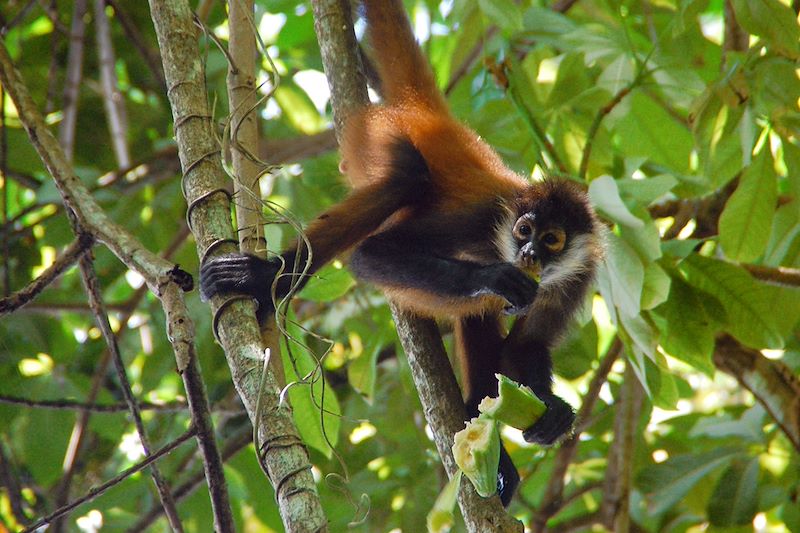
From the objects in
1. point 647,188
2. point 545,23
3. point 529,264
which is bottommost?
point 647,188

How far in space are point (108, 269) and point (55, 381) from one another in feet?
2.46

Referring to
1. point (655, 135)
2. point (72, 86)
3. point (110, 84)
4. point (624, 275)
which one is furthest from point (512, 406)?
point (72, 86)

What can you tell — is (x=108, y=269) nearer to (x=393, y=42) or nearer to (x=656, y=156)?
(x=393, y=42)

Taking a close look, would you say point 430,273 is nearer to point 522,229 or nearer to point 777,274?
point 522,229

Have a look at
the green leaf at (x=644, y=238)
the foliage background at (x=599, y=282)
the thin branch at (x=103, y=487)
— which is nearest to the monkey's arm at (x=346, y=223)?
the foliage background at (x=599, y=282)

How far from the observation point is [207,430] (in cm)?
218

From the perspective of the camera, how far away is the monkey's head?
12.9 feet

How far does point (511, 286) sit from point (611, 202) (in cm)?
101

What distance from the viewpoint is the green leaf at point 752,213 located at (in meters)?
3.23

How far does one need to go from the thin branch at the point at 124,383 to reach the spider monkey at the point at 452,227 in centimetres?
100

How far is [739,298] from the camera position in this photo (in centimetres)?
Answer: 326

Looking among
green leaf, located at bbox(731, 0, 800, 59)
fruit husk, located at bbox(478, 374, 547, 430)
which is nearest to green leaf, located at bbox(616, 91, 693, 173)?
green leaf, located at bbox(731, 0, 800, 59)

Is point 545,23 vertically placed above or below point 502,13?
above

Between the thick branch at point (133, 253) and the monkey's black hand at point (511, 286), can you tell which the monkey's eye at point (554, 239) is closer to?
the monkey's black hand at point (511, 286)
